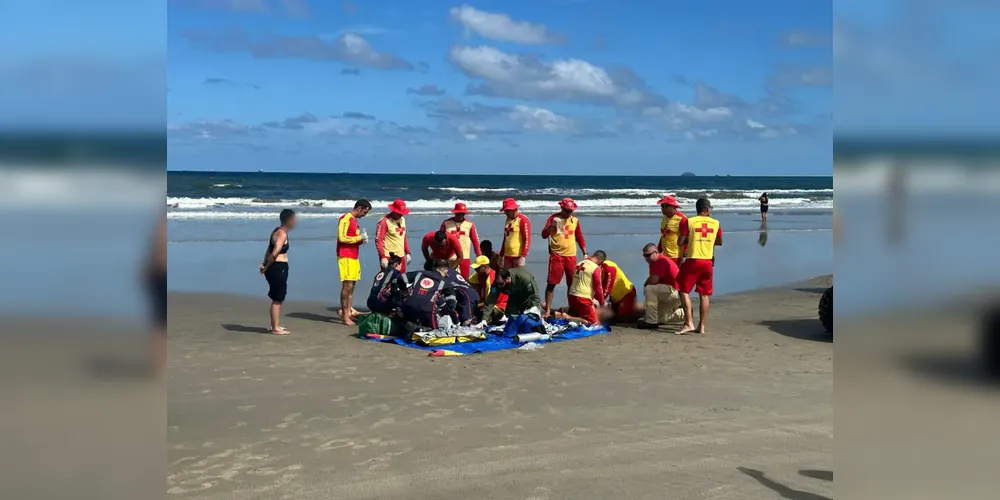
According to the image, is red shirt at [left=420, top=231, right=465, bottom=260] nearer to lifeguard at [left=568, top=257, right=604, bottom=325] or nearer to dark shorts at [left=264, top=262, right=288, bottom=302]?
lifeguard at [left=568, top=257, right=604, bottom=325]

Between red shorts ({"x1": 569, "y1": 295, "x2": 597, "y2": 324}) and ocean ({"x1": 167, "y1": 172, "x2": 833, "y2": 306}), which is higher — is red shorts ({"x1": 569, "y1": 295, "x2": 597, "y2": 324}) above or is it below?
below

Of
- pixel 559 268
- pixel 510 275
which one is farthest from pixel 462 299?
pixel 559 268

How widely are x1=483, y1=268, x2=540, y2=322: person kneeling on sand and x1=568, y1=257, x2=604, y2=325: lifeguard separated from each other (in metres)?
0.49

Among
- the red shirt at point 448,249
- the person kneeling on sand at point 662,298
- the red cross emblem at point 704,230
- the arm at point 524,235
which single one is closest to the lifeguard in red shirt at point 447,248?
the red shirt at point 448,249

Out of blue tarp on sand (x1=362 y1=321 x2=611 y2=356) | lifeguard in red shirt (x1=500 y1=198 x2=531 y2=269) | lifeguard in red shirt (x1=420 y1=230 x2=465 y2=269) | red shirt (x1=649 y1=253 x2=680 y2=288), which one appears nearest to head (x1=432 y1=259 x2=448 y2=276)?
blue tarp on sand (x1=362 y1=321 x2=611 y2=356)

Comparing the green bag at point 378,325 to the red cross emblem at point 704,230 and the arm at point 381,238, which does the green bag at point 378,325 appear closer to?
the arm at point 381,238

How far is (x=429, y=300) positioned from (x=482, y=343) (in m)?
0.82

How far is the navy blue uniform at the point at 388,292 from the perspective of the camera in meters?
9.18

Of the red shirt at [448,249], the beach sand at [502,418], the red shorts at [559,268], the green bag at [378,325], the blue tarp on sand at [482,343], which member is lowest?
the beach sand at [502,418]

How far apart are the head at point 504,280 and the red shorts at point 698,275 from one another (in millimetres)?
2056

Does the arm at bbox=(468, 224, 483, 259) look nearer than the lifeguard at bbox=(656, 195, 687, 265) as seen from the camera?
No

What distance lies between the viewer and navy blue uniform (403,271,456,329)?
29.0 feet
